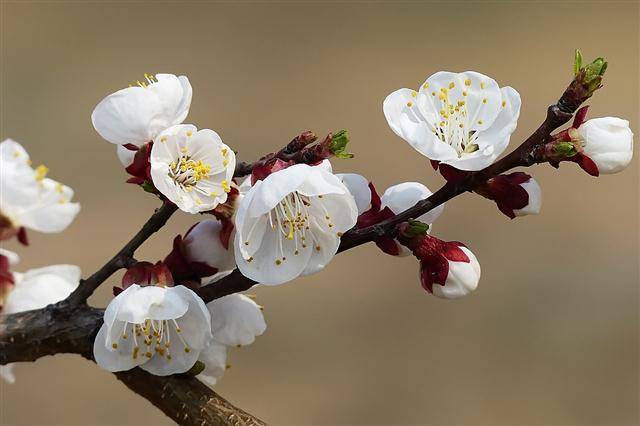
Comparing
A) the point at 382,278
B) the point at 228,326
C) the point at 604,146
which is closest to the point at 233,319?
the point at 228,326

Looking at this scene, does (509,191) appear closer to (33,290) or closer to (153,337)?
(153,337)

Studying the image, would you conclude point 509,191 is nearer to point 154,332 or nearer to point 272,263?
point 272,263

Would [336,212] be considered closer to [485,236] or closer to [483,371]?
[483,371]

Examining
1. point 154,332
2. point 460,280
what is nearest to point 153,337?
point 154,332

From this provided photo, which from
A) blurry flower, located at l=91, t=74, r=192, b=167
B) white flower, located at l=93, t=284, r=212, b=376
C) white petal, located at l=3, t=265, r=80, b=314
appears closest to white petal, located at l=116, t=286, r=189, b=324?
white flower, located at l=93, t=284, r=212, b=376

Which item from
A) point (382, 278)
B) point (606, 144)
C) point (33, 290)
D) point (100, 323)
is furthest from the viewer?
point (382, 278)

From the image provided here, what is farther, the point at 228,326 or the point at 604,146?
the point at 228,326

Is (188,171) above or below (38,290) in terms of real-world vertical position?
above

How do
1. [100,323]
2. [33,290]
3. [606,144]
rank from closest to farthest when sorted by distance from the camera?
[606,144] < [100,323] < [33,290]
